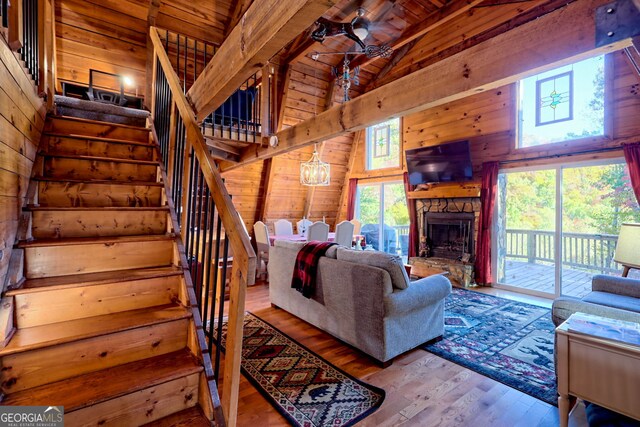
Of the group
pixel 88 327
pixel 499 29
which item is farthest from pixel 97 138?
pixel 499 29

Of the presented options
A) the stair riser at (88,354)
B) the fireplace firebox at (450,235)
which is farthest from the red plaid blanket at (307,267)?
the fireplace firebox at (450,235)

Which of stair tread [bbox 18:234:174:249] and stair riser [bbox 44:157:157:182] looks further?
stair riser [bbox 44:157:157:182]

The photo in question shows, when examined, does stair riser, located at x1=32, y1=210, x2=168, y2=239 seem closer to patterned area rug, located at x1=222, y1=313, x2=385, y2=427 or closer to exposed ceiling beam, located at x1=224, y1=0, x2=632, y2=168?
patterned area rug, located at x1=222, y1=313, x2=385, y2=427

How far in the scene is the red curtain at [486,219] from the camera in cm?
492

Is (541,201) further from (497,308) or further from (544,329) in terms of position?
(544,329)

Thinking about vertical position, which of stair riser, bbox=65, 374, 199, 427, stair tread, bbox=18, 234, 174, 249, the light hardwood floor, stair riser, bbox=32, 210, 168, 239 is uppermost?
stair riser, bbox=32, 210, 168, 239

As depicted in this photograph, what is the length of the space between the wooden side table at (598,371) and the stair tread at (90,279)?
7.35 ft

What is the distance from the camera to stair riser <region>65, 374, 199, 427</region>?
126 centimetres

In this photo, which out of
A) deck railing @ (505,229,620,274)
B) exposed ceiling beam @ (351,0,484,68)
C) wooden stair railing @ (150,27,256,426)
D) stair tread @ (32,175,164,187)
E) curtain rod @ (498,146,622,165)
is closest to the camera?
wooden stair railing @ (150,27,256,426)

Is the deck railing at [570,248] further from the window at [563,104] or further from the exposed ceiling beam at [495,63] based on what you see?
the exposed ceiling beam at [495,63]

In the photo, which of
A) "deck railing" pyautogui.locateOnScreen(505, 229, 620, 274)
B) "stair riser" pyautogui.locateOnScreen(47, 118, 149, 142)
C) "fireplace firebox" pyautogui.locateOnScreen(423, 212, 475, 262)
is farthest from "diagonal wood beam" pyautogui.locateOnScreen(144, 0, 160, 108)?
"deck railing" pyautogui.locateOnScreen(505, 229, 620, 274)

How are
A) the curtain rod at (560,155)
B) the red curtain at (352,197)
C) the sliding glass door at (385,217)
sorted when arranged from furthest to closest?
the red curtain at (352,197) < the sliding glass door at (385,217) < the curtain rod at (560,155)

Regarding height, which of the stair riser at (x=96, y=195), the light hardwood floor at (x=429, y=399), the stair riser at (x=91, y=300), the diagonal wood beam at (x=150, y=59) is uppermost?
the diagonal wood beam at (x=150, y=59)

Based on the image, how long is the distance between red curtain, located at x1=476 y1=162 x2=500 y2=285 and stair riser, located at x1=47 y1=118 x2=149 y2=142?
4912 mm
